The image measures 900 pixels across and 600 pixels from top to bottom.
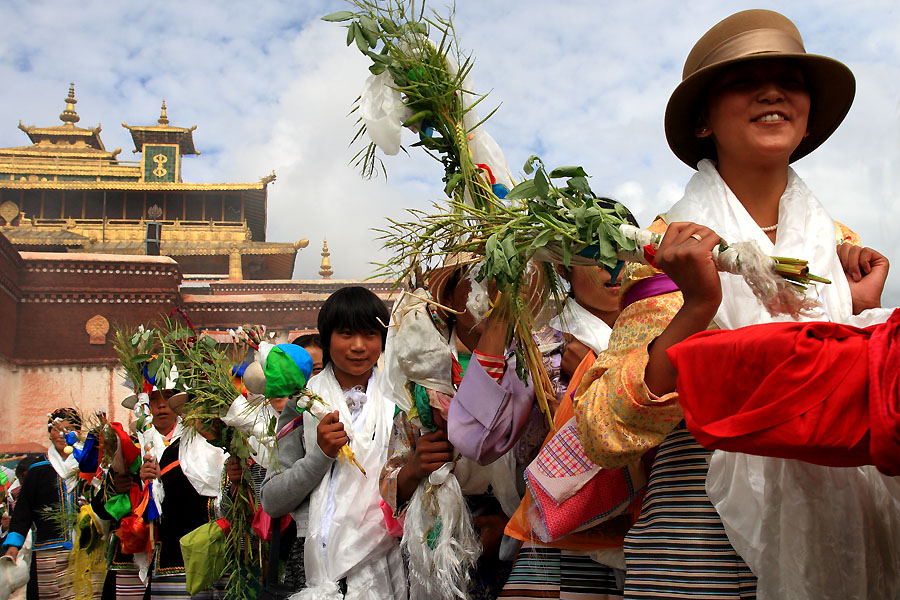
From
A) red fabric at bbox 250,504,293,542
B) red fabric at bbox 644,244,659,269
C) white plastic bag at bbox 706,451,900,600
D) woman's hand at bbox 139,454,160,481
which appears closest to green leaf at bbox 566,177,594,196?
red fabric at bbox 644,244,659,269

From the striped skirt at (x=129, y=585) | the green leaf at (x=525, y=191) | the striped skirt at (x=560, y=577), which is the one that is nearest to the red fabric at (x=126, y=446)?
the striped skirt at (x=129, y=585)

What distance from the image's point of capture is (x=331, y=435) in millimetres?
2758

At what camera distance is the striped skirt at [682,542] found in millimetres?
1355

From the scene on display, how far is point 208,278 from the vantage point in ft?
75.5

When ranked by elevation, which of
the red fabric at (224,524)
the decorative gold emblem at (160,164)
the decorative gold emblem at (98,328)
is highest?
the decorative gold emblem at (160,164)

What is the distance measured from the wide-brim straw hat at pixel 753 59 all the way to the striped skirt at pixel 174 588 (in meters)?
3.59

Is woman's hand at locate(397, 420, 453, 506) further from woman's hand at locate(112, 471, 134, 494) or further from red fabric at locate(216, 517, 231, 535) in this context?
woman's hand at locate(112, 471, 134, 494)

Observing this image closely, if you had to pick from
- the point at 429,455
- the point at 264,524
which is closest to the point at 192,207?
the point at 264,524

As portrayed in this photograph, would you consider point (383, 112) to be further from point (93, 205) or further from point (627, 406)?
point (93, 205)

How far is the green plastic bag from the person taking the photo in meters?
3.69

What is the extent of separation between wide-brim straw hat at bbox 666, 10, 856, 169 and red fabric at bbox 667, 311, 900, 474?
2.18 ft

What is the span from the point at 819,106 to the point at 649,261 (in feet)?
1.89

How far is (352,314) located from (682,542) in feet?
6.37

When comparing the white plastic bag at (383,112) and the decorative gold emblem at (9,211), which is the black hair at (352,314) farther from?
the decorative gold emblem at (9,211)
